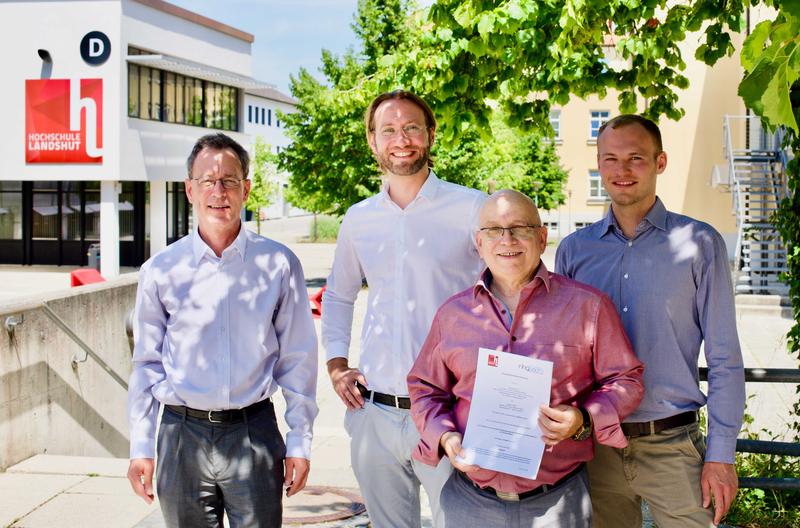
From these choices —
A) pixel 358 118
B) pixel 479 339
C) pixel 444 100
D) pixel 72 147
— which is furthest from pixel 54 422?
pixel 72 147

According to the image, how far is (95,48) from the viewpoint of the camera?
36.1 metres

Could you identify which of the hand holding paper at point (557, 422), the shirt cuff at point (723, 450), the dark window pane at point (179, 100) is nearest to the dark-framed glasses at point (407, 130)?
the hand holding paper at point (557, 422)

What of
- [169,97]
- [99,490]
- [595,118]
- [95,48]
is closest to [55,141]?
[95,48]

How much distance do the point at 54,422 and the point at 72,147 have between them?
2877 centimetres

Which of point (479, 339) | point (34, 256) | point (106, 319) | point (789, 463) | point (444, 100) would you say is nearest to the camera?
point (479, 339)

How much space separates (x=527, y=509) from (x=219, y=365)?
131 cm

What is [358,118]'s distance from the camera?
29.6 meters

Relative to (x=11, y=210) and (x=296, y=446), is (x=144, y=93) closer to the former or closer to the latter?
(x=11, y=210)

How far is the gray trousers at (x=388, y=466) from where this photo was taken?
3871 millimetres

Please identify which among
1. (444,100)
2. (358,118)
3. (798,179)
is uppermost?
(358,118)

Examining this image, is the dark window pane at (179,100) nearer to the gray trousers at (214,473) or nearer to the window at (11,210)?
the window at (11,210)

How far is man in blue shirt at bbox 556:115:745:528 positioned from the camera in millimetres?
3500

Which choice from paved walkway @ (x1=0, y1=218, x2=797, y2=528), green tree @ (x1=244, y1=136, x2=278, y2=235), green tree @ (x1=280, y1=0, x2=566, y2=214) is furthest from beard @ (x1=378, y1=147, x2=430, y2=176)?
green tree @ (x1=244, y1=136, x2=278, y2=235)

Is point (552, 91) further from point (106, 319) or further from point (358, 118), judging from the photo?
point (358, 118)
